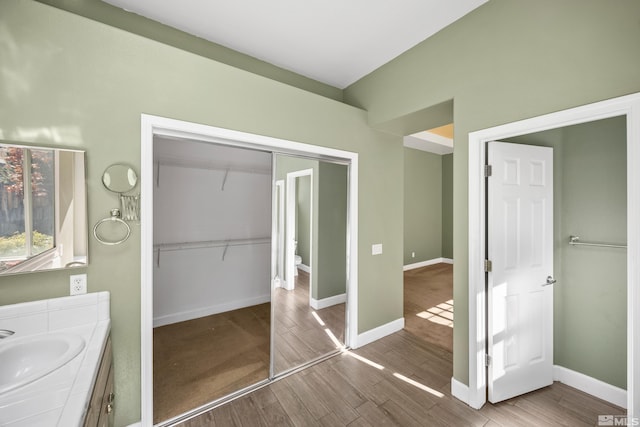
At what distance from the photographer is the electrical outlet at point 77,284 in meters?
1.50

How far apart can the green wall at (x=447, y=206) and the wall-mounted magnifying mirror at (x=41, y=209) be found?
745 centimetres

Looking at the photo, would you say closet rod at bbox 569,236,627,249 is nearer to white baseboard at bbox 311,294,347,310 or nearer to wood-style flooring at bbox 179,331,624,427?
wood-style flooring at bbox 179,331,624,427

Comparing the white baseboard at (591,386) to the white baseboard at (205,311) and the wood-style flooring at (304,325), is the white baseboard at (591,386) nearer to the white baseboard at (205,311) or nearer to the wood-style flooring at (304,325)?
the wood-style flooring at (304,325)

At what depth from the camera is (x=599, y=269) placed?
6.87ft

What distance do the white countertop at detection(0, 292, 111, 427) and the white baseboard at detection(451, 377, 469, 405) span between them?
2.40 meters

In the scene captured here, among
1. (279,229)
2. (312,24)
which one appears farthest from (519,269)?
(312,24)

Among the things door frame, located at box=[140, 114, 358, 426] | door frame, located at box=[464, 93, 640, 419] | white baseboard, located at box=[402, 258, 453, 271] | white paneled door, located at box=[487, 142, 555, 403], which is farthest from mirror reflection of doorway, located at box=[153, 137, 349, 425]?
white baseboard, located at box=[402, 258, 453, 271]

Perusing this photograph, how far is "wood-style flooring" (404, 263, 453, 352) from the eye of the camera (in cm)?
314

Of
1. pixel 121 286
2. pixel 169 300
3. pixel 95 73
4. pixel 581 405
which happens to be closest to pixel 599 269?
pixel 581 405

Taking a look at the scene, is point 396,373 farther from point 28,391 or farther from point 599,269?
point 28,391

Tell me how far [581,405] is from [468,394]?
86cm

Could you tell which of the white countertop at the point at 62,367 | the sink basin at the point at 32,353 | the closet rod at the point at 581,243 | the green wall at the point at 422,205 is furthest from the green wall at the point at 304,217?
the green wall at the point at 422,205

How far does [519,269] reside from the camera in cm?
206

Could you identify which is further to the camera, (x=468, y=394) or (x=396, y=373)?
(x=396, y=373)
